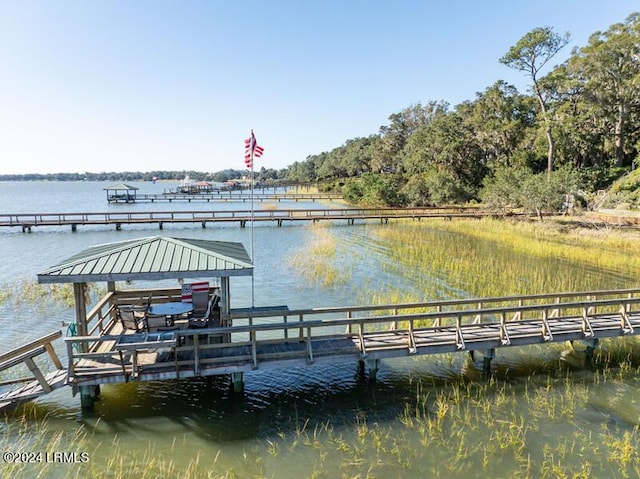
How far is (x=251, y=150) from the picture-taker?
1195 cm

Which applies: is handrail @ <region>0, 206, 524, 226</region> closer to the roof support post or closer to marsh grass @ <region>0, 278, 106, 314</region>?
marsh grass @ <region>0, 278, 106, 314</region>

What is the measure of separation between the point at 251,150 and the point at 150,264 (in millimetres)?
Result: 5247

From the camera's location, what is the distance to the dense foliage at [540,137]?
38.8m

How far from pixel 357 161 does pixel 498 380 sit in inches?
3789

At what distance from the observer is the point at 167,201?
2918 inches

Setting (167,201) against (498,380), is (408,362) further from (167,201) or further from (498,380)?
(167,201)

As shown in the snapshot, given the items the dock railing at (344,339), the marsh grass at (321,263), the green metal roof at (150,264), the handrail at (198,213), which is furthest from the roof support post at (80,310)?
the handrail at (198,213)

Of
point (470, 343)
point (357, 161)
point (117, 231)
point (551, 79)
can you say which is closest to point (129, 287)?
point (470, 343)

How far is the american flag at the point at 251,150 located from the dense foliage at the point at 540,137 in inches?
1130

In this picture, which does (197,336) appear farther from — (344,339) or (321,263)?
(321,263)

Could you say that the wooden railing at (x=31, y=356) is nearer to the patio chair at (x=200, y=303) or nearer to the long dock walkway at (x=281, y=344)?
the long dock walkway at (x=281, y=344)

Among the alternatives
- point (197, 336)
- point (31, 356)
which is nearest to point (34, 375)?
point (31, 356)

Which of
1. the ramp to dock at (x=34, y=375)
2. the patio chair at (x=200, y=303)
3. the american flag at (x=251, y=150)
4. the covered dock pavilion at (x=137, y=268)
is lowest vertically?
the ramp to dock at (x=34, y=375)

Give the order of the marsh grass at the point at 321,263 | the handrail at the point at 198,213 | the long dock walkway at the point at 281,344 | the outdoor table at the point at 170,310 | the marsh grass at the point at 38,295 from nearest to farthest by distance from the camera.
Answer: the long dock walkway at the point at 281,344, the outdoor table at the point at 170,310, the marsh grass at the point at 38,295, the marsh grass at the point at 321,263, the handrail at the point at 198,213
